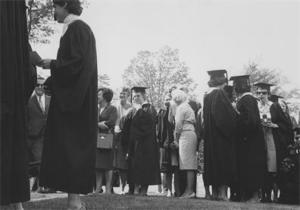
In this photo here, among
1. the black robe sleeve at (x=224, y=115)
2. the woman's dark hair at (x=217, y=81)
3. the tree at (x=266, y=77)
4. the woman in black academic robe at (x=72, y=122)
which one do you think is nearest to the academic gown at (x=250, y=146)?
the black robe sleeve at (x=224, y=115)

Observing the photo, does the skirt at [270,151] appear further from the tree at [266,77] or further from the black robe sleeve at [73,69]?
the tree at [266,77]

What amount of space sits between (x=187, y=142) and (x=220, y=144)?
1.01 meters

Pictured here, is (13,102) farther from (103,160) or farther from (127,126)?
(127,126)

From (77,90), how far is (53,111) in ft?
1.20

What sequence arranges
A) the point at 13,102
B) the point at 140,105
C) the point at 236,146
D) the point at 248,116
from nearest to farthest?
the point at 13,102 < the point at 248,116 < the point at 236,146 < the point at 140,105

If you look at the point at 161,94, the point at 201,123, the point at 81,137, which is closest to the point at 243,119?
the point at 201,123

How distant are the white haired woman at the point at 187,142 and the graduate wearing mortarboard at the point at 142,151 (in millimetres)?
713

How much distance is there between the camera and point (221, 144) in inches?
364

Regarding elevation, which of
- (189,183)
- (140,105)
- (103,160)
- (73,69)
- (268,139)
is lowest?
(189,183)

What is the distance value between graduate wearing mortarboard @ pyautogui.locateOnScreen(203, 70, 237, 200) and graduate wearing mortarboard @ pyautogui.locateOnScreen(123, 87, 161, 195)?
1598 mm

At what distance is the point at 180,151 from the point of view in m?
10.1

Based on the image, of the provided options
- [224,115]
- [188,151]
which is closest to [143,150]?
[188,151]

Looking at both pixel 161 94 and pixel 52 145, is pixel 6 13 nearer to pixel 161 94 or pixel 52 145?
pixel 52 145

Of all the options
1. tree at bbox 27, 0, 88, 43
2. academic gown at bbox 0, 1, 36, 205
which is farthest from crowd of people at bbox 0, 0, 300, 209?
tree at bbox 27, 0, 88, 43
